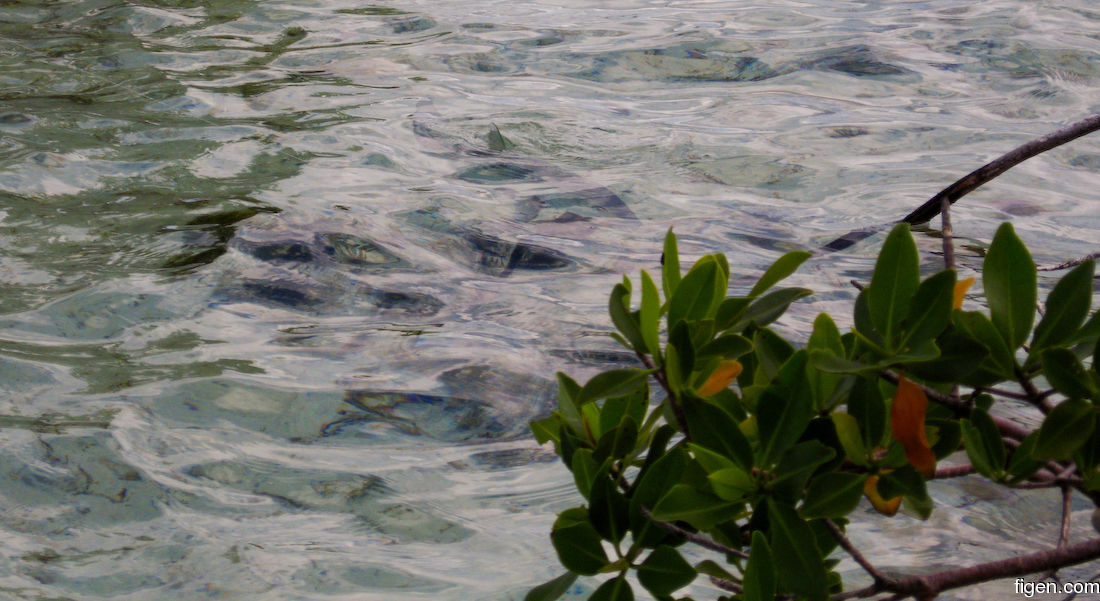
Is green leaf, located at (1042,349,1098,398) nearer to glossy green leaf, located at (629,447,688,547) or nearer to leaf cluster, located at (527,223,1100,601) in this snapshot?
leaf cluster, located at (527,223,1100,601)

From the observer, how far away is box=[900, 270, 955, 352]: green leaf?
0.75 meters

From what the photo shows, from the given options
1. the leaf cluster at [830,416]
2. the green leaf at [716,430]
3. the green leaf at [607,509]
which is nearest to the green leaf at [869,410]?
the leaf cluster at [830,416]

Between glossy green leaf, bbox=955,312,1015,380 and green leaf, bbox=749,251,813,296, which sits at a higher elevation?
green leaf, bbox=749,251,813,296

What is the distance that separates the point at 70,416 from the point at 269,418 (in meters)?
0.38

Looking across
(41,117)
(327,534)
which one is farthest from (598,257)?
(41,117)

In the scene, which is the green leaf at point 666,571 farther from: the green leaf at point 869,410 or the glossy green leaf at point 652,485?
the green leaf at point 869,410

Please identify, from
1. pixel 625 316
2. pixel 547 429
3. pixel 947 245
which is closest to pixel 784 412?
pixel 625 316

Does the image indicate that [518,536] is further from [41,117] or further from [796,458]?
[41,117]

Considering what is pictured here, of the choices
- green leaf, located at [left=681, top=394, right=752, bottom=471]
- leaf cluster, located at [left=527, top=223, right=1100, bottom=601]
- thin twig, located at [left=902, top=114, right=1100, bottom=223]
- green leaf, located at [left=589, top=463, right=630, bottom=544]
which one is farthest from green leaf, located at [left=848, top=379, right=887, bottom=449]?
thin twig, located at [left=902, top=114, right=1100, bottom=223]

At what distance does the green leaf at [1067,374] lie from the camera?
731mm

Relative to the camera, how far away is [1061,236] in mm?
2854

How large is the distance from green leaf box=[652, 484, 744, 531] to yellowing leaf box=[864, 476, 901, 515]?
0.37ft

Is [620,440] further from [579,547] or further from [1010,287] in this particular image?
[1010,287]

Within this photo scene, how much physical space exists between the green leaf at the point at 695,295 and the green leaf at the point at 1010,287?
0.21 meters
